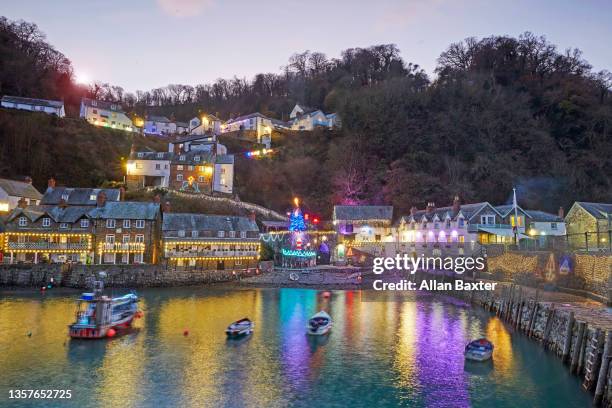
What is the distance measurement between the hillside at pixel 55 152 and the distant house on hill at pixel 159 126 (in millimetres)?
21818

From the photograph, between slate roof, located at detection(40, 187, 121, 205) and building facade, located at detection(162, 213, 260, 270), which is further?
slate roof, located at detection(40, 187, 121, 205)

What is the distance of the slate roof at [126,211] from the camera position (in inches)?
2306

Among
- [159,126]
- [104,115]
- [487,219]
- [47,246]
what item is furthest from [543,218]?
[104,115]

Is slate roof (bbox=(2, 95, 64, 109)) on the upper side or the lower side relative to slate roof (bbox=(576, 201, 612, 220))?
upper

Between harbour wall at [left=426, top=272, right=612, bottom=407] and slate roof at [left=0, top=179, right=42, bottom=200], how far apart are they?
64.7 m

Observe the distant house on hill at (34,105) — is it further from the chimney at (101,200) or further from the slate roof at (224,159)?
the chimney at (101,200)

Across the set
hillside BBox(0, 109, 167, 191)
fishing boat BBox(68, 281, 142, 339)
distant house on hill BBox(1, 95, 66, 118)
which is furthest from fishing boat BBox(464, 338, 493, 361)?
distant house on hill BBox(1, 95, 66, 118)

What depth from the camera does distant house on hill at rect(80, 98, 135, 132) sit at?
96.2 metres

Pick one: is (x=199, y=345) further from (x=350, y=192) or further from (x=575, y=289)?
(x=350, y=192)

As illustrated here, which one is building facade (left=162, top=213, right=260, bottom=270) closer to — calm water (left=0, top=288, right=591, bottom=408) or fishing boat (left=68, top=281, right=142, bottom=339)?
calm water (left=0, top=288, right=591, bottom=408)

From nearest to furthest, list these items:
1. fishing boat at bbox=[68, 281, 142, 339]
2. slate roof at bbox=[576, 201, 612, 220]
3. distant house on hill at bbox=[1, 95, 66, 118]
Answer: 1. fishing boat at bbox=[68, 281, 142, 339]
2. slate roof at bbox=[576, 201, 612, 220]
3. distant house on hill at bbox=[1, 95, 66, 118]

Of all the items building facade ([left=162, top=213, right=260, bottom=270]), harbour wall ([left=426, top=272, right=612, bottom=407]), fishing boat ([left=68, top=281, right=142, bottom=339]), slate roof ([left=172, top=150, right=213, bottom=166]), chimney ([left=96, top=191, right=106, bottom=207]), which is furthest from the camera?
slate roof ([left=172, top=150, right=213, bottom=166])

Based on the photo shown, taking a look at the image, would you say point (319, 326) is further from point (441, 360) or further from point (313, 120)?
point (313, 120)

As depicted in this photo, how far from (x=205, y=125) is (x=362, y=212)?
53.0 metres
